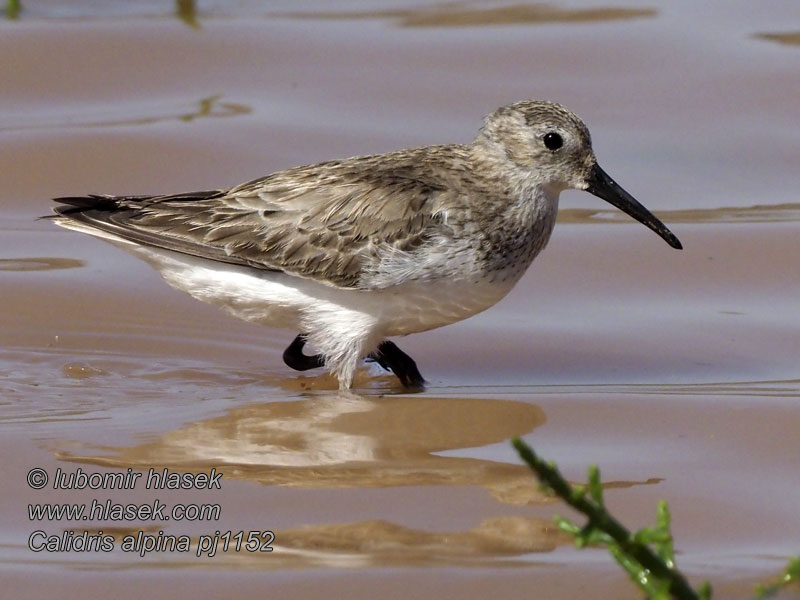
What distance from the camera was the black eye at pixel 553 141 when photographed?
8.45 m

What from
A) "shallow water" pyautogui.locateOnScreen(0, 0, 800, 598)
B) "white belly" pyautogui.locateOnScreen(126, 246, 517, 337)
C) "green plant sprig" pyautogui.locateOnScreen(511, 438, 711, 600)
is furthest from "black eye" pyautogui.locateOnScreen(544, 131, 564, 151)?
"green plant sprig" pyautogui.locateOnScreen(511, 438, 711, 600)

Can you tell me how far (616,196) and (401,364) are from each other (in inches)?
66.0

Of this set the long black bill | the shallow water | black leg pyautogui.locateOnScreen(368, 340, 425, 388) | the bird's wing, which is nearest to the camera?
the shallow water

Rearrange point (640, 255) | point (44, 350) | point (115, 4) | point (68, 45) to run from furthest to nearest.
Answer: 1. point (115, 4)
2. point (68, 45)
3. point (640, 255)
4. point (44, 350)

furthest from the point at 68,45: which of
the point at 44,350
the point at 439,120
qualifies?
the point at 44,350

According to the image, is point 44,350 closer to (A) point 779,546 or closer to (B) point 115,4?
(A) point 779,546

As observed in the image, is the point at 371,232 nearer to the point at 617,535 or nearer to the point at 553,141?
the point at 553,141

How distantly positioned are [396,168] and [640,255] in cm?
257

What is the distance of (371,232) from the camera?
8.22m

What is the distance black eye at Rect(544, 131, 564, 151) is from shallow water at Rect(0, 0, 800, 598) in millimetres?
1393

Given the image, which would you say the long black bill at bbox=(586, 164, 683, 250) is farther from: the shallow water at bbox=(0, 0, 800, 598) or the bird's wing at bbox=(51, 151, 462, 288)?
the bird's wing at bbox=(51, 151, 462, 288)

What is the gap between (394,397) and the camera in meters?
8.21

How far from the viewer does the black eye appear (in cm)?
845

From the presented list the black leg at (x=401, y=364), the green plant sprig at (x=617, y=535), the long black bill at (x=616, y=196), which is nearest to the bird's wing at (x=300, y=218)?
the black leg at (x=401, y=364)
